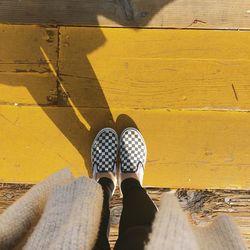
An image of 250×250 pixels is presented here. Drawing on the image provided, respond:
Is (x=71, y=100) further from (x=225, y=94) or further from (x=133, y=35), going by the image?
(x=225, y=94)

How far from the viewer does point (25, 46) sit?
5.08 ft

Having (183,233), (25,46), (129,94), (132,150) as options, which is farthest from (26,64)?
(183,233)

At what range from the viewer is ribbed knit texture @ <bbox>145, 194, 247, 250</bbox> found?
0.76m

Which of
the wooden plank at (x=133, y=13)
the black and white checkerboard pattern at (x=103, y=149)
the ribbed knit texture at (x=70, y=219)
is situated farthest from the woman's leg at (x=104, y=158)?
the ribbed knit texture at (x=70, y=219)

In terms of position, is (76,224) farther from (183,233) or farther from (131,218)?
(131,218)

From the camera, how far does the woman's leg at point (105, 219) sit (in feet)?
3.41

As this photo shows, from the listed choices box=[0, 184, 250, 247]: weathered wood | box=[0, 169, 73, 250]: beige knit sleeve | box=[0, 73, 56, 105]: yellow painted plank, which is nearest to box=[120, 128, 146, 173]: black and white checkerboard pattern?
box=[0, 184, 250, 247]: weathered wood

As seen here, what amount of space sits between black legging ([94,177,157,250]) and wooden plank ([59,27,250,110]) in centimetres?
35

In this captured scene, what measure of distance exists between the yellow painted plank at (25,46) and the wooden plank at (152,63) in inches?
1.9

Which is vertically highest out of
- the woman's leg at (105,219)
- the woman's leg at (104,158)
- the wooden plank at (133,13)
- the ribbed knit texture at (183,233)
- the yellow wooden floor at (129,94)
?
the wooden plank at (133,13)

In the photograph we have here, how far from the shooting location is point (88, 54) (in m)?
1.54

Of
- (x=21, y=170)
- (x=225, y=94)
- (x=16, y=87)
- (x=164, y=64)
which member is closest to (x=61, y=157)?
(x=21, y=170)

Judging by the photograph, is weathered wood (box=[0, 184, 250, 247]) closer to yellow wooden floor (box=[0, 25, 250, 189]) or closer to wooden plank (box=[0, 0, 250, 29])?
yellow wooden floor (box=[0, 25, 250, 189])

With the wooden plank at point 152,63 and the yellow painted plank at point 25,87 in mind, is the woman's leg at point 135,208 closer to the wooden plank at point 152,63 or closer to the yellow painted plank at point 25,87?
the wooden plank at point 152,63
